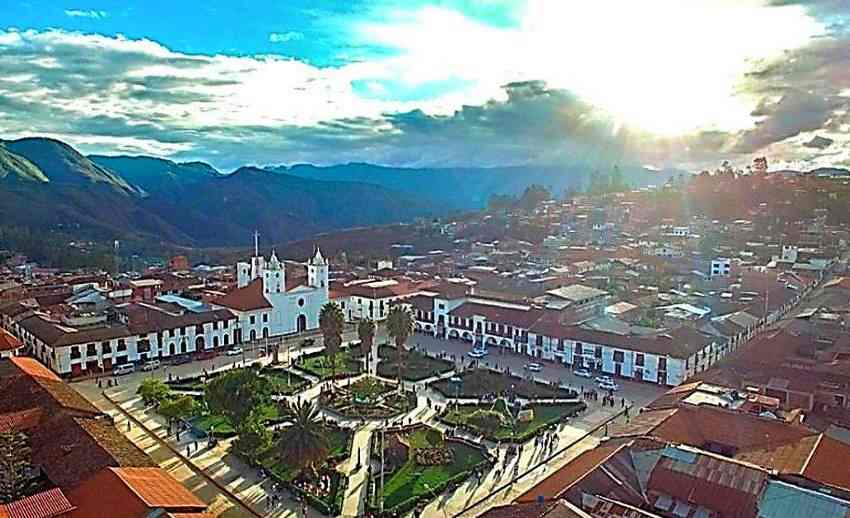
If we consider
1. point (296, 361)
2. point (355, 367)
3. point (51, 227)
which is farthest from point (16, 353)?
point (51, 227)

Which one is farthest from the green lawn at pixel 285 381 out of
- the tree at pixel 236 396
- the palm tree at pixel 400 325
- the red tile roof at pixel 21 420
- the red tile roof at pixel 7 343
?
the red tile roof at pixel 7 343

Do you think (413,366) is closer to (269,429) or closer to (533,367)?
(533,367)

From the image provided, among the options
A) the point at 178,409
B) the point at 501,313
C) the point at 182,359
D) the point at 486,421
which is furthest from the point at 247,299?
the point at 486,421

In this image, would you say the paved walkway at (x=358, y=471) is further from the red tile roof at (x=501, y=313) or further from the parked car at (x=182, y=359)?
the parked car at (x=182, y=359)

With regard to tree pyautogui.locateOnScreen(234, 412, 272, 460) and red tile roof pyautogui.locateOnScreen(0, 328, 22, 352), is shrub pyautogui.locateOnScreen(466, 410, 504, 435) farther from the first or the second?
red tile roof pyautogui.locateOnScreen(0, 328, 22, 352)

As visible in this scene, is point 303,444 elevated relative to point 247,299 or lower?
lower

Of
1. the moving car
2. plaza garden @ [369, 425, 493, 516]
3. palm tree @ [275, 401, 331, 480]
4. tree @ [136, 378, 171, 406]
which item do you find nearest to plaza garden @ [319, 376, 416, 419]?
plaza garden @ [369, 425, 493, 516]

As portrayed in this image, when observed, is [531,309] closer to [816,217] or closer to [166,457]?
[166,457]
